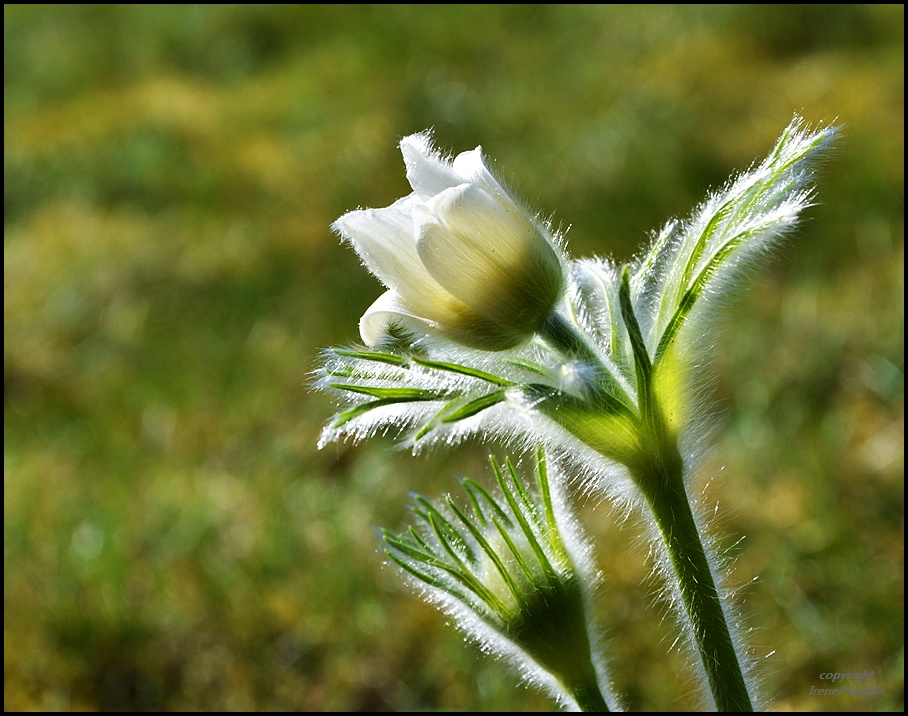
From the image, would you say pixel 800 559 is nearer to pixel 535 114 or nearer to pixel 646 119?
pixel 646 119

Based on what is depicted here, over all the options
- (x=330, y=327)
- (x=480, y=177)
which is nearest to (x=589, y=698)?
(x=480, y=177)

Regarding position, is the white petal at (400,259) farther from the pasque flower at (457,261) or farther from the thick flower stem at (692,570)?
the thick flower stem at (692,570)

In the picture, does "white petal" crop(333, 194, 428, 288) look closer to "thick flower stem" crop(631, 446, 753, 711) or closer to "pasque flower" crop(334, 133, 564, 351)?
"pasque flower" crop(334, 133, 564, 351)

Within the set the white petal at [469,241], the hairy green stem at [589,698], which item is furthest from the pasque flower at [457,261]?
the hairy green stem at [589,698]

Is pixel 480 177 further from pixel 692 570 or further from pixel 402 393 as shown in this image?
pixel 692 570

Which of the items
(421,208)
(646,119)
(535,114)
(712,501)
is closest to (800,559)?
(712,501)

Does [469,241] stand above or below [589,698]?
above
